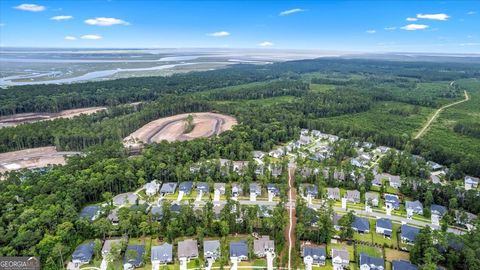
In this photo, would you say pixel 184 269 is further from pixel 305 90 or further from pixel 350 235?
pixel 305 90

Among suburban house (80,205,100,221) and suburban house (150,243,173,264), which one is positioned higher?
suburban house (80,205,100,221)

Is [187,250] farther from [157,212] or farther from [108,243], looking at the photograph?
[108,243]

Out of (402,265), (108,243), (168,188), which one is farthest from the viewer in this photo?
(168,188)

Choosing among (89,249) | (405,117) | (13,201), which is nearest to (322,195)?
(89,249)

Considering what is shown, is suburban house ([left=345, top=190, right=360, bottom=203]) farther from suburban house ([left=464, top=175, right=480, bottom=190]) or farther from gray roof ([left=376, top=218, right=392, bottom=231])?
suburban house ([left=464, top=175, right=480, bottom=190])

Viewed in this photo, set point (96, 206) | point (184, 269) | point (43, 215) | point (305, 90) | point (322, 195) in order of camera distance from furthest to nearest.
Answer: point (305, 90) → point (322, 195) → point (96, 206) → point (43, 215) → point (184, 269)

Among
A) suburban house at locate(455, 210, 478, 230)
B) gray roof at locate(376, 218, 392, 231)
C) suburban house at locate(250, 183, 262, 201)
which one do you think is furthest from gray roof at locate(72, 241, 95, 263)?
suburban house at locate(455, 210, 478, 230)

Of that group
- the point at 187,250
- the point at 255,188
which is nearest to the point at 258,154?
the point at 255,188
